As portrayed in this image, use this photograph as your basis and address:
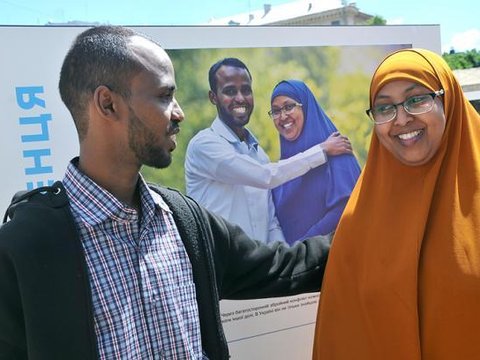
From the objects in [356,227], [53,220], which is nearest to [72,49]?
[53,220]

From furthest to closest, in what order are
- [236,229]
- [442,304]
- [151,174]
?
1. [151,174]
2. [236,229]
3. [442,304]

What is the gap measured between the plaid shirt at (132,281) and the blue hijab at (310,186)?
1.00m

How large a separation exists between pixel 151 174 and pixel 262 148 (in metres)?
0.50

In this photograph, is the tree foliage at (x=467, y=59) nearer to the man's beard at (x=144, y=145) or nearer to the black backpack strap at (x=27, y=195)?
the man's beard at (x=144, y=145)

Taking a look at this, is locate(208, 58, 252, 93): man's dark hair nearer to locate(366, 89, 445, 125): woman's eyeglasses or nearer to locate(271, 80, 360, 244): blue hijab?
locate(271, 80, 360, 244): blue hijab

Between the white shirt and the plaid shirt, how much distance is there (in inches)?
30.9

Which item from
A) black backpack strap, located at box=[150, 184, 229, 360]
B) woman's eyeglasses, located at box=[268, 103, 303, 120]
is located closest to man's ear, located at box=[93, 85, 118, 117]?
black backpack strap, located at box=[150, 184, 229, 360]

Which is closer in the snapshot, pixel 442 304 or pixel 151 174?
pixel 442 304

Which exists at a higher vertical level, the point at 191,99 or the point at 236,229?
the point at 191,99

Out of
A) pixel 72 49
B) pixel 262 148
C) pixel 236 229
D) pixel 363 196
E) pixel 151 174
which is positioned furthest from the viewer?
pixel 262 148

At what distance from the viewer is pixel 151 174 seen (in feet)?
6.67

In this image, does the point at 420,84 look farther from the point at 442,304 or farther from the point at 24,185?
the point at 24,185

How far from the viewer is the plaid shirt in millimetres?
1180

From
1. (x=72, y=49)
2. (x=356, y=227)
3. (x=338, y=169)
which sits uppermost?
(x=72, y=49)
